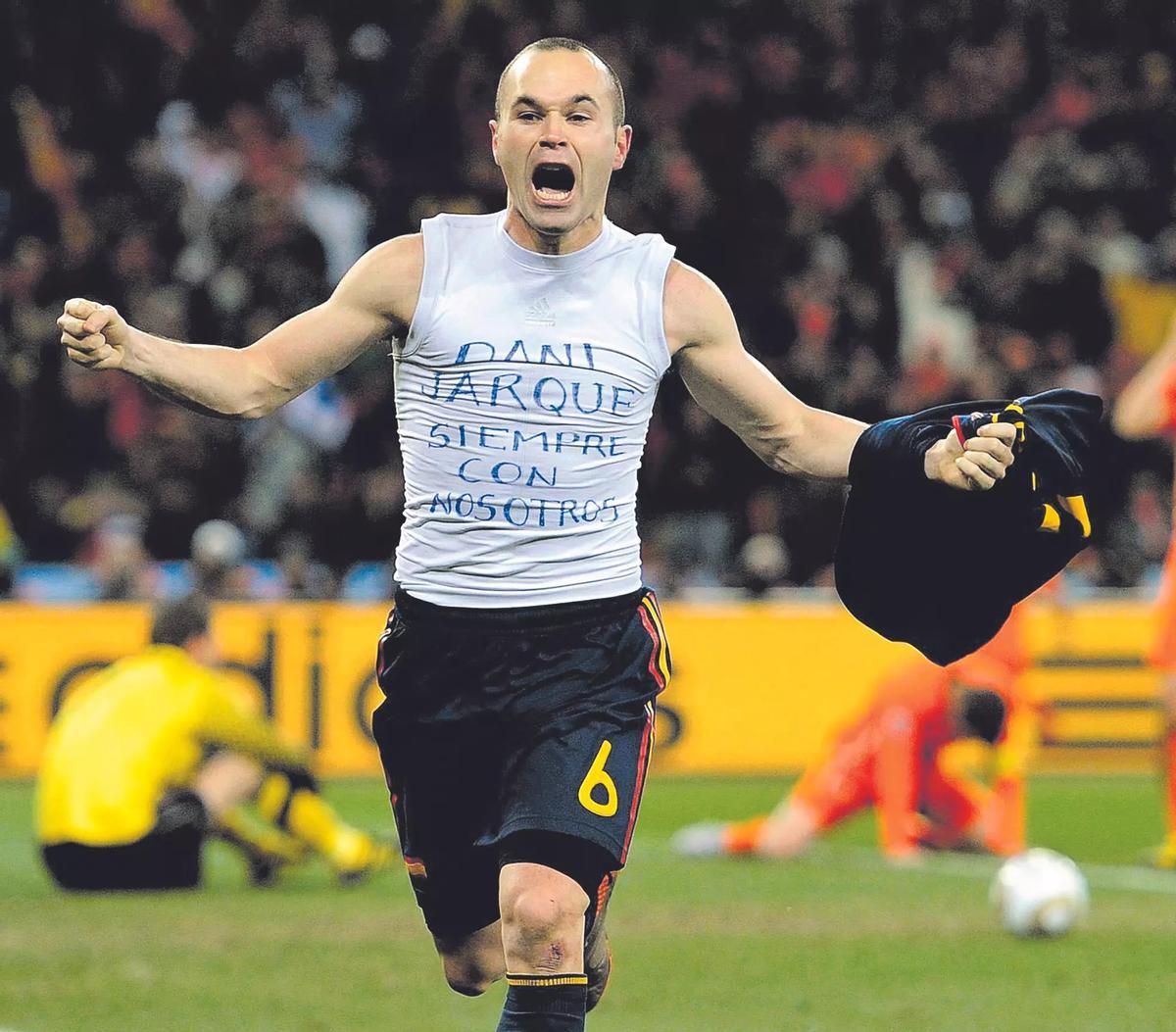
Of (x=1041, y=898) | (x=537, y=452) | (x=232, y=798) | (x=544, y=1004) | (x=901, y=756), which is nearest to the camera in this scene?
(x=544, y=1004)

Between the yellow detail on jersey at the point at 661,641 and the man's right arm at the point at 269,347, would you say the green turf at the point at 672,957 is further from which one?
the man's right arm at the point at 269,347

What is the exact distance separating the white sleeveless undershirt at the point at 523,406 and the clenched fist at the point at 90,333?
0.74 metres

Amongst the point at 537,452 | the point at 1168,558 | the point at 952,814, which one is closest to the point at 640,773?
the point at 537,452

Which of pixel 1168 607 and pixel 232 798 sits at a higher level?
pixel 1168 607

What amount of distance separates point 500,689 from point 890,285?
13.1m

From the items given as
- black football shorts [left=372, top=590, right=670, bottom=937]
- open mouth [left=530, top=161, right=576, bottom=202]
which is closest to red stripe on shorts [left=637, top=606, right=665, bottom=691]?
black football shorts [left=372, top=590, right=670, bottom=937]

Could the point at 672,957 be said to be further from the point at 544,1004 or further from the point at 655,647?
the point at 544,1004

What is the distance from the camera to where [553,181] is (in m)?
4.73

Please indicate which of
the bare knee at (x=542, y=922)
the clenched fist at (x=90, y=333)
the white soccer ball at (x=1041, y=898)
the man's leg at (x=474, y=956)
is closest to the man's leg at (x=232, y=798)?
the white soccer ball at (x=1041, y=898)

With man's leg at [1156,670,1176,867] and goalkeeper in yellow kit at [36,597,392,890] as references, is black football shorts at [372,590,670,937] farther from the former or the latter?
man's leg at [1156,670,1176,867]

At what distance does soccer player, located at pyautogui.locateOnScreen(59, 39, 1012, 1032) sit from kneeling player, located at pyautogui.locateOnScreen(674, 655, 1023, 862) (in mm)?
4988

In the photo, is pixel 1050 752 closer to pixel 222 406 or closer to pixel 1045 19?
pixel 1045 19

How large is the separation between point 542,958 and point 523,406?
118cm

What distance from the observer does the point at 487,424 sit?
15.6 ft
